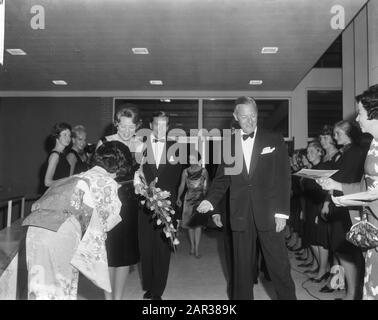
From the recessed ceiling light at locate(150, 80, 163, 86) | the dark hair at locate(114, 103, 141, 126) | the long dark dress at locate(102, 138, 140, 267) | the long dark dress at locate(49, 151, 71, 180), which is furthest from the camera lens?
the recessed ceiling light at locate(150, 80, 163, 86)

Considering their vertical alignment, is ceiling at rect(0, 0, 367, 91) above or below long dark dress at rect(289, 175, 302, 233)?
above

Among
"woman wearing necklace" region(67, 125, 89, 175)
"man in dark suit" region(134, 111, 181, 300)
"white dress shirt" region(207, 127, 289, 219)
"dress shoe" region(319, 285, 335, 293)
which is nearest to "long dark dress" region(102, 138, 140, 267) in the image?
"man in dark suit" region(134, 111, 181, 300)

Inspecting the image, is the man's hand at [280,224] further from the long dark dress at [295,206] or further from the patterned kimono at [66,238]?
the long dark dress at [295,206]

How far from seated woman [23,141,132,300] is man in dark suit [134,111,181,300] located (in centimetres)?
120

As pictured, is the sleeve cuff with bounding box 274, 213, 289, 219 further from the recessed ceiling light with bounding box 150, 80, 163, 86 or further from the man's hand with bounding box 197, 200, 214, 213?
the recessed ceiling light with bounding box 150, 80, 163, 86

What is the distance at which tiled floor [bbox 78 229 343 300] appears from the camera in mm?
3357

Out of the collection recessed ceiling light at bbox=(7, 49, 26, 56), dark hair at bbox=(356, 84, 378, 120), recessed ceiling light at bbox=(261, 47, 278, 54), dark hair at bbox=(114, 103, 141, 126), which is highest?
recessed ceiling light at bbox=(7, 49, 26, 56)

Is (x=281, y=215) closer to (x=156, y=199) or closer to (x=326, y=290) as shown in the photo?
(x=156, y=199)

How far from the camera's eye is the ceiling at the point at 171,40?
5.01 meters

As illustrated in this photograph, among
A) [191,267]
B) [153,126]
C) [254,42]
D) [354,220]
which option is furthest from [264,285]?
[254,42]
